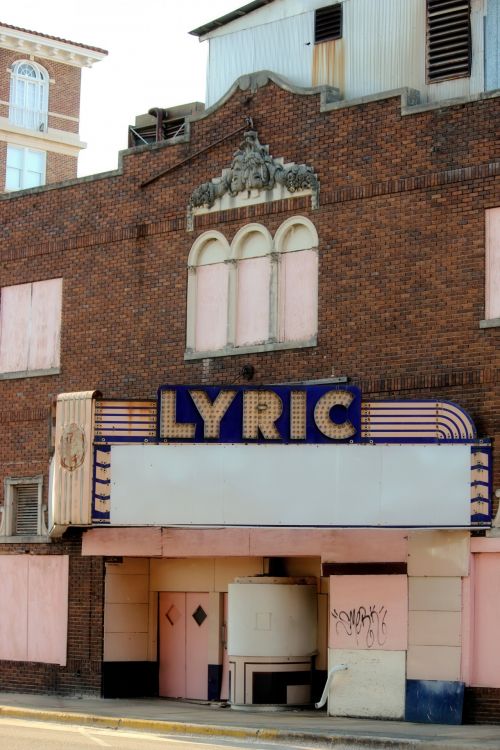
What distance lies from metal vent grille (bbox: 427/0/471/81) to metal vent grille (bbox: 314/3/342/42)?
6.68 feet

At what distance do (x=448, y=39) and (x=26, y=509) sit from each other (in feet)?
37.6

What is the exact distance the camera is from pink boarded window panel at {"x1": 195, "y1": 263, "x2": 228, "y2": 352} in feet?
89.9

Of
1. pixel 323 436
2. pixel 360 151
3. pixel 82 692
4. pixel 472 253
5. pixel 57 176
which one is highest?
pixel 57 176

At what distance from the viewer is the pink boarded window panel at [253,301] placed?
26812 millimetres

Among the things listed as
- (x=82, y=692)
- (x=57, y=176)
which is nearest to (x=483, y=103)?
(x=82, y=692)

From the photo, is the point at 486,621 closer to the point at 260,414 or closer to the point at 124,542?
the point at 260,414

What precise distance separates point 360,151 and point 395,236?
5.08 feet

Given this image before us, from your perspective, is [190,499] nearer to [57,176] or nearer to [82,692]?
[82,692]

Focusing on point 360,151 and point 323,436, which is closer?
point 323,436

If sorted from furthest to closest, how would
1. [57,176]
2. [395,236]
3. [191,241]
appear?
[57,176]
[191,241]
[395,236]

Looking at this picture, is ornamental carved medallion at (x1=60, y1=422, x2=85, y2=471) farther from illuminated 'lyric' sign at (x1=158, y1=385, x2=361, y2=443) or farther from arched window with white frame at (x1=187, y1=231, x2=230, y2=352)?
arched window with white frame at (x1=187, y1=231, x2=230, y2=352)

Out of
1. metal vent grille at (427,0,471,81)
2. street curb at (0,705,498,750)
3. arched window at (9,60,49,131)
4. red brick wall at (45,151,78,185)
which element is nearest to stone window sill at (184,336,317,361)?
metal vent grille at (427,0,471,81)

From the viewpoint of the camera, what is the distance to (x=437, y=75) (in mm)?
26484

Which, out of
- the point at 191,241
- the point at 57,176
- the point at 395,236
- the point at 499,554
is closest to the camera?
the point at 499,554
